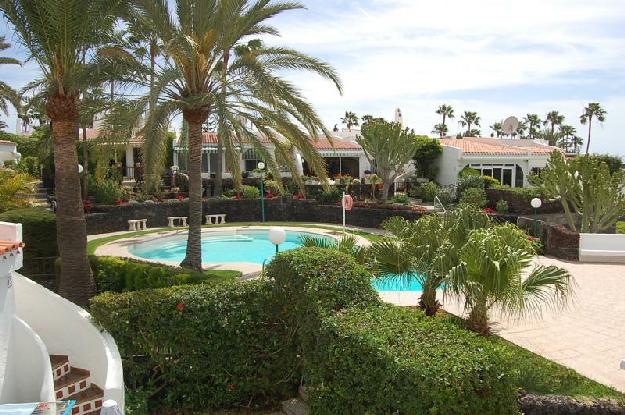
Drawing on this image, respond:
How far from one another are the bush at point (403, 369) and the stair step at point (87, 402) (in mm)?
3556

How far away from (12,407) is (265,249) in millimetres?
19271

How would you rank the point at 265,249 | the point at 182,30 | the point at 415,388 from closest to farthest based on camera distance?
1. the point at 415,388
2. the point at 182,30
3. the point at 265,249

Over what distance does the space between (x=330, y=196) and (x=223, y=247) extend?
7917 millimetres

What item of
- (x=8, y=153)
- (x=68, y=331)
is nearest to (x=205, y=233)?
(x=8, y=153)

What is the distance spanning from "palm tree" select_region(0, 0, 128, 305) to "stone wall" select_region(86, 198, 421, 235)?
43.4 feet

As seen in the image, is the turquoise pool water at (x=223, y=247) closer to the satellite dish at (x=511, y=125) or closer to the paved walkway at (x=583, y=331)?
the paved walkway at (x=583, y=331)

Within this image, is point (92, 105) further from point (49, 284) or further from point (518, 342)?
point (518, 342)

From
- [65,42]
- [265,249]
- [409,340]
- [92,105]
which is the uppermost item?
[65,42]

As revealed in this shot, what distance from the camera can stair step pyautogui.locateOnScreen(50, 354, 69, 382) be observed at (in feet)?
29.6

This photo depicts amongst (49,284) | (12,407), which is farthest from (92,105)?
(12,407)

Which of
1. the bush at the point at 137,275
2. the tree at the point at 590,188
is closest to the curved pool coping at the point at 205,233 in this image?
the bush at the point at 137,275

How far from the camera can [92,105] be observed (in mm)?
14336

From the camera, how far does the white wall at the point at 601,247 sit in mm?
20000

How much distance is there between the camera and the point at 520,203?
2928cm
